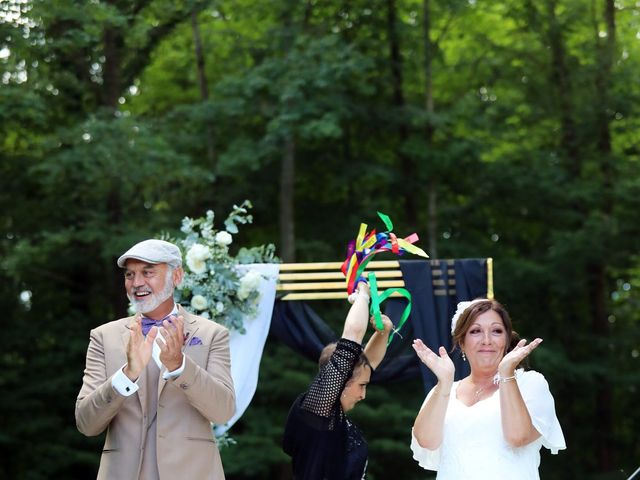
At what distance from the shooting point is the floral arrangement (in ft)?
20.4

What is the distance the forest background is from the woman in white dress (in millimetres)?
8566

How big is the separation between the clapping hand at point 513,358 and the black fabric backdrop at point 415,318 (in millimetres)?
2915

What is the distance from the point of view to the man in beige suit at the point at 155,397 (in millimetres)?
3375

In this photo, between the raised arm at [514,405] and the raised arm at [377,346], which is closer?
the raised arm at [514,405]

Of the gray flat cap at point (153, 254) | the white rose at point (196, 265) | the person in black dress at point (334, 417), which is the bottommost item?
the person in black dress at point (334, 417)

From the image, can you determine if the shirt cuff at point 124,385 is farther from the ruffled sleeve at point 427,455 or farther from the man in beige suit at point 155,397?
the ruffled sleeve at point 427,455

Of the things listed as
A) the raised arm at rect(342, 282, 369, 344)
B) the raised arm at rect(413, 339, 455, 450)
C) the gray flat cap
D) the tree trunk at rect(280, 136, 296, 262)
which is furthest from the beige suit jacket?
the tree trunk at rect(280, 136, 296, 262)

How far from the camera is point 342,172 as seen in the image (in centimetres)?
1399

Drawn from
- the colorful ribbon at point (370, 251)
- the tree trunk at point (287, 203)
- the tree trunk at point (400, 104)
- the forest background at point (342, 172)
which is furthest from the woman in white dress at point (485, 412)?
the tree trunk at point (400, 104)

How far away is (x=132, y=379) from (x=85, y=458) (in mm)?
9895

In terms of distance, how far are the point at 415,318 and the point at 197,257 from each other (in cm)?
134

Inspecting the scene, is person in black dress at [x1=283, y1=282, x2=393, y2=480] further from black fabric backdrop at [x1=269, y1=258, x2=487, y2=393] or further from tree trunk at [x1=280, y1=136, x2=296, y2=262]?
tree trunk at [x1=280, y1=136, x2=296, y2=262]

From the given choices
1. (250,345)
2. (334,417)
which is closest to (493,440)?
(334,417)

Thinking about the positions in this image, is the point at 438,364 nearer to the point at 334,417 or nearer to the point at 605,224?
the point at 334,417
